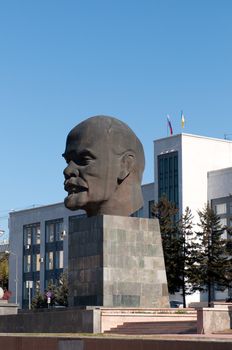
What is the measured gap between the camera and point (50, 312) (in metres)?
30.4

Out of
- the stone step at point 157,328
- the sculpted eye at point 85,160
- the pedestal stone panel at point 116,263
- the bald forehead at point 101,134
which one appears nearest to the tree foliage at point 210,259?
the pedestal stone panel at point 116,263

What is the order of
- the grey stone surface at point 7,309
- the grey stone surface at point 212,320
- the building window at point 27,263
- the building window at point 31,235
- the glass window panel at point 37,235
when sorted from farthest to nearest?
the building window at point 31,235 → the glass window panel at point 37,235 → the building window at point 27,263 → the grey stone surface at point 7,309 → the grey stone surface at point 212,320

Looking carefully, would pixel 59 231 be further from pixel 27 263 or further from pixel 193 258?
pixel 193 258

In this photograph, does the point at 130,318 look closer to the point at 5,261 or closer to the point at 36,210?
the point at 36,210

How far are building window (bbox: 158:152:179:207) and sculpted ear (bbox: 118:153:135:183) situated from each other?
144ft

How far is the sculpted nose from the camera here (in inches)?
1261

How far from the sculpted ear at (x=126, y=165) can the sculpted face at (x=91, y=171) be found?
0.86 ft

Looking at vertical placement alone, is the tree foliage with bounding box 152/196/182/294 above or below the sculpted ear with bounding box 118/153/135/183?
below

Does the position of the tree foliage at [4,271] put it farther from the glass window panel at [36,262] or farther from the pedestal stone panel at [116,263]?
the pedestal stone panel at [116,263]

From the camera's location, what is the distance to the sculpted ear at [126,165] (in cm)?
3228

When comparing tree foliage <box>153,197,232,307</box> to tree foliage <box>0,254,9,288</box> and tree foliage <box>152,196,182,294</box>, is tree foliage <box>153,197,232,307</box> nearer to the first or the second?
tree foliage <box>152,196,182,294</box>

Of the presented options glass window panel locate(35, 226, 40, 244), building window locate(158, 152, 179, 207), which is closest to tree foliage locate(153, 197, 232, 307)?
building window locate(158, 152, 179, 207)

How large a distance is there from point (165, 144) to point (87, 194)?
4712cm

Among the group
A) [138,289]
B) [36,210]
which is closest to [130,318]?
[138,289]
